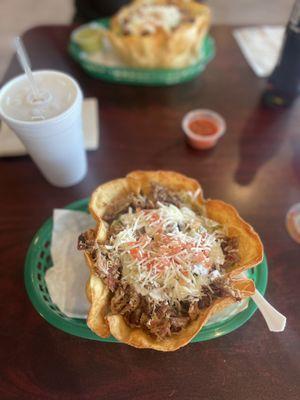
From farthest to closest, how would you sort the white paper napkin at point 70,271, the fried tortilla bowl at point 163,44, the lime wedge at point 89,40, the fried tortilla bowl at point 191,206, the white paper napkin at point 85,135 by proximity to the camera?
1. the lime wedge at point 89,40
2. the fried tortilla bowl at point 163,44
3. the white paper napkin at point 85,135
4. the white paper napkin at point 70,271
5. the fried tortilla bowl at point 191,206

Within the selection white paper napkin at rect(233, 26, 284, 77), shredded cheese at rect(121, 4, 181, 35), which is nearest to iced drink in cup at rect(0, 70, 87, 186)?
shredded cheese at rect(121, 4, 181, 35)

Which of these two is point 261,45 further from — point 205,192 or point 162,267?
point 162,267

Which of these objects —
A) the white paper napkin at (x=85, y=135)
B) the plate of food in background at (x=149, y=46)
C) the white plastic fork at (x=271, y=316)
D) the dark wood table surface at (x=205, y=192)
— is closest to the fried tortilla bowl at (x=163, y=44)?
the plate of food in background at (x=149, y=46)

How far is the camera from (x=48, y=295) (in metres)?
0.95

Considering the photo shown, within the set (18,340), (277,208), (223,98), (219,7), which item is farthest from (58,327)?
(219,7)

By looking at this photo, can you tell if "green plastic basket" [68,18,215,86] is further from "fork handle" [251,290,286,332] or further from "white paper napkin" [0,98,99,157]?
"fork handle" [251,290,286,332]

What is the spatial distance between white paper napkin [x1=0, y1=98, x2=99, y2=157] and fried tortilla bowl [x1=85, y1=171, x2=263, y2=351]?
0.44 meters

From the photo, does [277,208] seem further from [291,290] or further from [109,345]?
[109,345]

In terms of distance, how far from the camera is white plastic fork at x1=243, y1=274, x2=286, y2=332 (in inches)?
32.9

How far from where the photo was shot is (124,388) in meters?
0.82

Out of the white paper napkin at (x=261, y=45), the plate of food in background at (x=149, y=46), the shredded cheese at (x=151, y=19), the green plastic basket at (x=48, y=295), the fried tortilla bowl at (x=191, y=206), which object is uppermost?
the shredded cheese at (x=151, y=19)

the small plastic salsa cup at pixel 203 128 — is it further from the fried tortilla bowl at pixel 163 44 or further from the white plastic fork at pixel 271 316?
the white plastic fork at pixel 271 316

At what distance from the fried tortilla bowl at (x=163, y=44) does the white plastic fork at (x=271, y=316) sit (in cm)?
119

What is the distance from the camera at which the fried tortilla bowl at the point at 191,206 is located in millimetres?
→ 779
